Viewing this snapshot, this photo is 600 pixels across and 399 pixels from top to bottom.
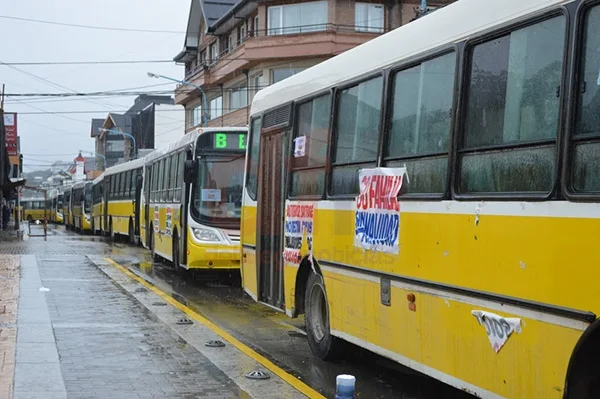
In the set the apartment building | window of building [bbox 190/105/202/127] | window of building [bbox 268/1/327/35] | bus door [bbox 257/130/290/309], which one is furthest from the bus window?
window of building [bbox 190/105/202/127]

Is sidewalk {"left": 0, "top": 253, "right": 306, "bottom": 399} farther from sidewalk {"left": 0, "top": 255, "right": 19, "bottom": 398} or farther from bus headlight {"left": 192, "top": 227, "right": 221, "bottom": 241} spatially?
bus headlight {"left": 192, "top": 227, "right": 221, "bottom": 241}

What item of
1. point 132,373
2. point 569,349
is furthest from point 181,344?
point 569,349

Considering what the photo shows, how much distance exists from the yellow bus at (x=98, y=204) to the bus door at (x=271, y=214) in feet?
102

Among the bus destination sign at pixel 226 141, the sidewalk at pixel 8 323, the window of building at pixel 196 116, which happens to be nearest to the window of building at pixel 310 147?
the sidewalk at pixel 8 323

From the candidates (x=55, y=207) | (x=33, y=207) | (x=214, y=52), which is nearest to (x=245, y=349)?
(x=214, y=52)

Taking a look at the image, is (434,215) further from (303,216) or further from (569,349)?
(303,216)

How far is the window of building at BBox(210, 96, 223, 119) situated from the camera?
52.4 metres

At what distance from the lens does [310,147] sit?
9383mm

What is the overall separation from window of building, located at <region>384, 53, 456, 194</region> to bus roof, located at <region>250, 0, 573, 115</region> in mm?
184

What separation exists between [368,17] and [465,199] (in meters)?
38.0

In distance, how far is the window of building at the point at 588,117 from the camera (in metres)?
4.75

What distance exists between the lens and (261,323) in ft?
40.1

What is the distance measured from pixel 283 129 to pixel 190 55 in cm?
5130

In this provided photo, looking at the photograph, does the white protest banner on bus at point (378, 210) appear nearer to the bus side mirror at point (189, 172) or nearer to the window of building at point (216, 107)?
the bus side mirror at point (189, 172)
